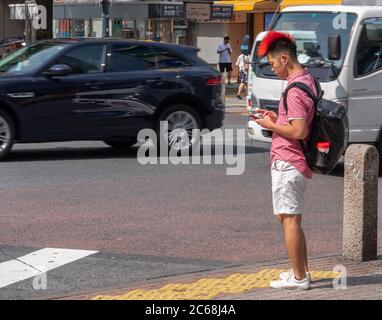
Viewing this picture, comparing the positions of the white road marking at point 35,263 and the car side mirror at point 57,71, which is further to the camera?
the car side mirror at point 57,71

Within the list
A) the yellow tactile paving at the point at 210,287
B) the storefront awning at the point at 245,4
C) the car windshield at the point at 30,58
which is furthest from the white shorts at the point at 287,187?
the storefront awning at the point at 245,4

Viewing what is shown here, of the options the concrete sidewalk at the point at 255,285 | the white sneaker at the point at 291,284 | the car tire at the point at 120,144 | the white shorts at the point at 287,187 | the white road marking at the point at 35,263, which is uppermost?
the white shorts at the point at 287,187

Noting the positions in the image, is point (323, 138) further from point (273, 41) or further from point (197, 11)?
point (197, 11)

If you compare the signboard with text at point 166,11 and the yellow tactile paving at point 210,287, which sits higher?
the signboard with text at point 166,11

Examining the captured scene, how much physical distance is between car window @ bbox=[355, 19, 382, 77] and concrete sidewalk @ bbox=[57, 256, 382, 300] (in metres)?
5.65

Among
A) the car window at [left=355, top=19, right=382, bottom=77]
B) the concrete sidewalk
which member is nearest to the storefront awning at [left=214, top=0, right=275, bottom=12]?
the car window at [left=355, top=19, right=382, bottom=77]

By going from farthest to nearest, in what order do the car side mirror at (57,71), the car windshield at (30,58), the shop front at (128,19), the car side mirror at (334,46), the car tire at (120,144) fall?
the shop front at (128,19), the car tire at (120,144), the car windshield at (30,58), the car side mirror at (57,71), the car side mirror at (334,46)

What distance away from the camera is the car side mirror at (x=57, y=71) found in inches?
542

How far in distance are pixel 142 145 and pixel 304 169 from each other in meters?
8.79

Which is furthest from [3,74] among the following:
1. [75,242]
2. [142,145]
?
[75,242]

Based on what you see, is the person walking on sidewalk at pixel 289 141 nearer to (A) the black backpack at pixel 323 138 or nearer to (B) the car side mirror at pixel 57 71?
(A) the black backpack at pixel 323 138

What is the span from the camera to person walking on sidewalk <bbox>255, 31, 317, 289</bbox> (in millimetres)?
6598

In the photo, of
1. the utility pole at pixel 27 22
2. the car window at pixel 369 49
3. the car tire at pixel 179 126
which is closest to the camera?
the car window at pixel 369 49

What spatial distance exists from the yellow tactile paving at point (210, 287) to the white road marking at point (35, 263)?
3.53 feet
